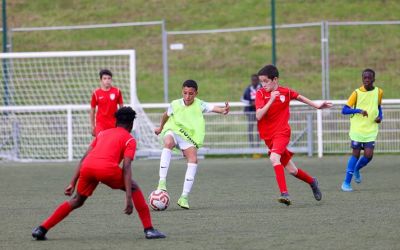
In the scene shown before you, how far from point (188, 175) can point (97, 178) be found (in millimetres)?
3014

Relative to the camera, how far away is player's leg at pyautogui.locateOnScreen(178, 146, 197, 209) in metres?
11.1

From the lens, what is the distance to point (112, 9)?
30.7 meters

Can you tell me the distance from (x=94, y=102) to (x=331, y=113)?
6.31 m

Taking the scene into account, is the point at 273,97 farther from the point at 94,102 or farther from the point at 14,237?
the point at 94,102

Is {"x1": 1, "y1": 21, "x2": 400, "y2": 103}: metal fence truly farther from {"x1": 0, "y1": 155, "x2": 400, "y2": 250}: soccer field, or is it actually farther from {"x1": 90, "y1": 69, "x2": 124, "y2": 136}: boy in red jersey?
{"x1": 0, "y1": 155, "x2": 400, "y2": 250}: soccer field

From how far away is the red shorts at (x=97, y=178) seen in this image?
27.5 ft

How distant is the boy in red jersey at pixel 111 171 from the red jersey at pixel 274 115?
10.5ft

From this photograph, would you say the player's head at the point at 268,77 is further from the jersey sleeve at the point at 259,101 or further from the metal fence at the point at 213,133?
the metal fence at the point at 213,133

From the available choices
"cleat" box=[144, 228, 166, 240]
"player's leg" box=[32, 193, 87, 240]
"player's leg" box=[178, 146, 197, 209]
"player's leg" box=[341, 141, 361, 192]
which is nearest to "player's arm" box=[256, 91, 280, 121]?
"player's leg" box=[178, 146, 197, 209]

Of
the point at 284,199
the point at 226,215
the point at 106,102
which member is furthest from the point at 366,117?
the point at 106,102

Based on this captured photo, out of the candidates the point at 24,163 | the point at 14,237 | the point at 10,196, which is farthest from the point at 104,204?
the point at 24,163

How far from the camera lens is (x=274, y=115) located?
37.9 ft

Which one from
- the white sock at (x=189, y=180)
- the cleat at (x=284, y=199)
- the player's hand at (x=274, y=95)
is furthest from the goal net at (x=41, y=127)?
the cleat at (x=284, y=199)

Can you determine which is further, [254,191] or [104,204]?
[254,191]
